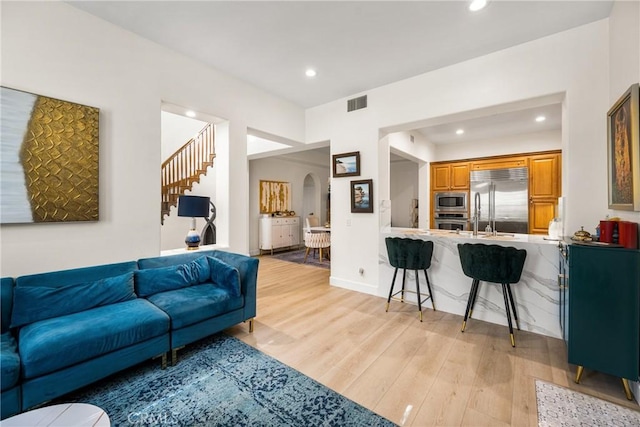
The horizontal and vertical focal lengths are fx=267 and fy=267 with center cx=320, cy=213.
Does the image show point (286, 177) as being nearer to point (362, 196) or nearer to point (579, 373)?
point (362, 196)

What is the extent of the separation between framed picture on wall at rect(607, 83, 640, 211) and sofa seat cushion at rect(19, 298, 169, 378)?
3689 millimetres

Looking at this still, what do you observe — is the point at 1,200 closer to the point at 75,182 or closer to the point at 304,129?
the point at 75,182

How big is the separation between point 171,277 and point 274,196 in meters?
5.27

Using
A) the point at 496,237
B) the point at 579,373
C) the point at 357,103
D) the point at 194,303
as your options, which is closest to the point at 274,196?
the point at 357,103

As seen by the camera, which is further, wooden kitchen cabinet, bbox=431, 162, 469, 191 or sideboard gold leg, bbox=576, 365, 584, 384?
wooden kitchen cabinet, bbox=431, 162, 469, 191

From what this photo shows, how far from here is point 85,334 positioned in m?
1.84

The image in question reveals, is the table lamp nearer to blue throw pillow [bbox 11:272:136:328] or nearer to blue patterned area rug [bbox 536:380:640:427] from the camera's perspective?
blue throw pillow [bbox 11:272:136:328]

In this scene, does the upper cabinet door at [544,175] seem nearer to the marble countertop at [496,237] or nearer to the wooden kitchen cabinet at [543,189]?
the wooden kitchen cabinet at [543,189]

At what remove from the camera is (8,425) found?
1167mm

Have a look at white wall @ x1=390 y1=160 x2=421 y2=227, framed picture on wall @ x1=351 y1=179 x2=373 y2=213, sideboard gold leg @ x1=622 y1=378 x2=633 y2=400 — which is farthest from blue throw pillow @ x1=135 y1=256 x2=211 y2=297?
white wall @ x1=390 y1=160 x2=421 y2=227

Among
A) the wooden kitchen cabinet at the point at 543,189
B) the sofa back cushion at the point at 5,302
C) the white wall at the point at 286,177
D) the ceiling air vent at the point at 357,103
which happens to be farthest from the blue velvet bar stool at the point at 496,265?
the white wall at the point at 286,177

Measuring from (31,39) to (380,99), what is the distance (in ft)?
12.5

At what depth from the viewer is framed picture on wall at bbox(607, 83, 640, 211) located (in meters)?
1.83

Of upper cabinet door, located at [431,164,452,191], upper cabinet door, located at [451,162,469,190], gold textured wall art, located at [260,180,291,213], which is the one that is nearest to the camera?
upper cabinet door, located at [451,162,469,190]
